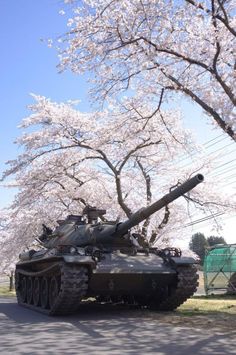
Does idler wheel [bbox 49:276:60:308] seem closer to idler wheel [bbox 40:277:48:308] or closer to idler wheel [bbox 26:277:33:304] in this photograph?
idler wheel [bbox 40:277:48:308]

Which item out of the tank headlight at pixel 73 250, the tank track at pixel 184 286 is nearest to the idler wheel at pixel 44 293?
the tank headlight at pixel 73 250

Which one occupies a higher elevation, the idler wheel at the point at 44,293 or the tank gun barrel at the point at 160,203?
the tank gun barrel at the point at 160,203

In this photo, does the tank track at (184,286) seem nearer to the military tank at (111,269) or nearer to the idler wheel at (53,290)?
the military tank at (111,269)

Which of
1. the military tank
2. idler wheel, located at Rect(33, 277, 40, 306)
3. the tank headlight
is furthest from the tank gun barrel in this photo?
idler wheel, located at Rect(33, 277, 40, 306)

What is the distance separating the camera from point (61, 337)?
862 cm

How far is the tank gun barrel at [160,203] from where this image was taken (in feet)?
39.1

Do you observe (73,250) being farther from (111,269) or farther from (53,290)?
(53,290)

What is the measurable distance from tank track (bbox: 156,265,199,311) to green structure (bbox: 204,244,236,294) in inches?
307

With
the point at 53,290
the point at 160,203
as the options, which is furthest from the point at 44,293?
the point at 160,203

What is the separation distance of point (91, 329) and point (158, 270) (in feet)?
11.1

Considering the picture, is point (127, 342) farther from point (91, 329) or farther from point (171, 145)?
point (171, 145)

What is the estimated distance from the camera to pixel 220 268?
20906mm

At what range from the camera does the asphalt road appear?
740cm

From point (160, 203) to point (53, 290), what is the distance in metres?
3.54
